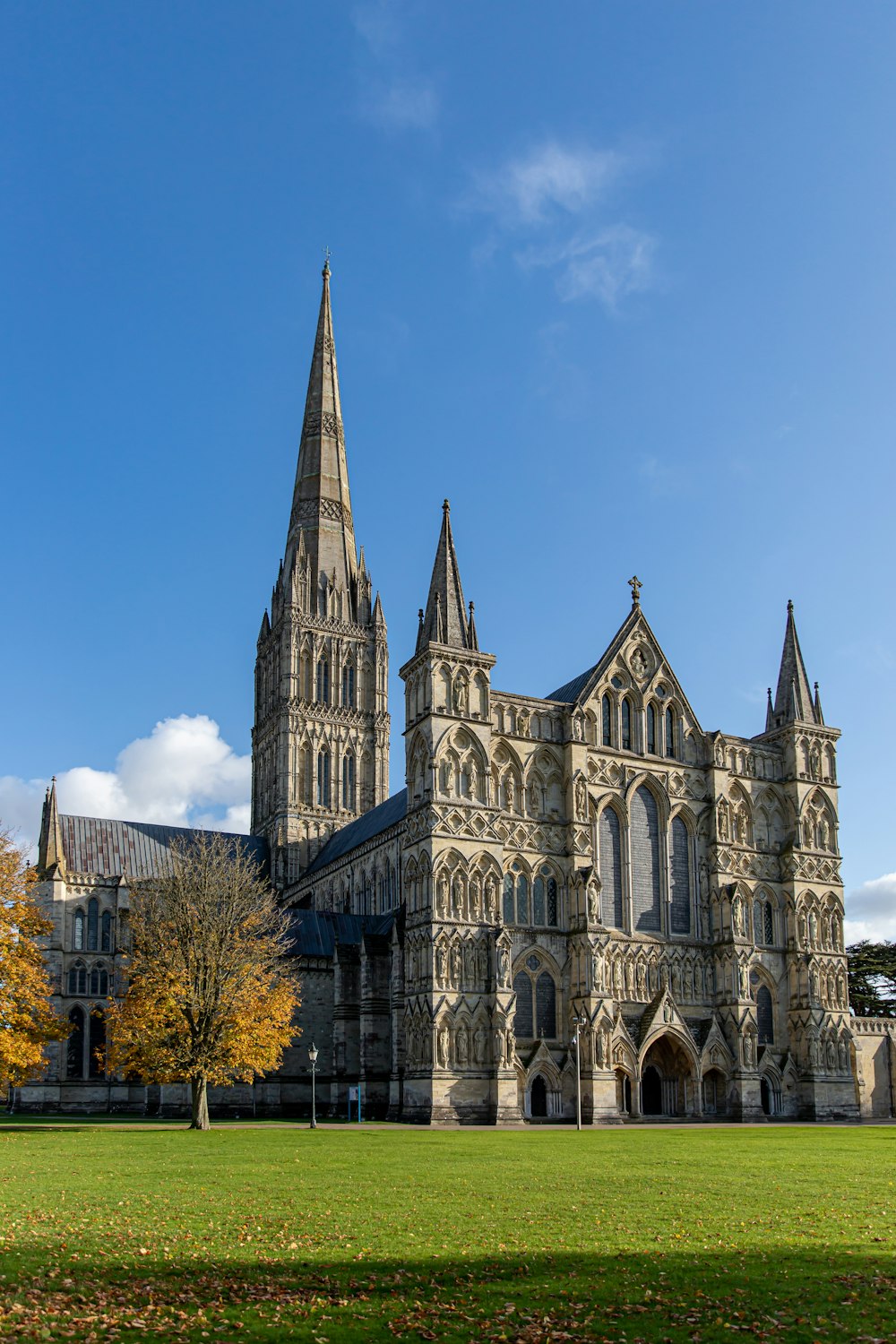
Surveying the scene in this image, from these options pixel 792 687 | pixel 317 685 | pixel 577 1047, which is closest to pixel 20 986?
pixel 577 1047

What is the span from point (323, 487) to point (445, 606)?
39.8 metres

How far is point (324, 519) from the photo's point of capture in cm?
9475

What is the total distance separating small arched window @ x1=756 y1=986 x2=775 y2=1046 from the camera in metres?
62.6

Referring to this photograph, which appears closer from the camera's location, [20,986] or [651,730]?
[20,986]

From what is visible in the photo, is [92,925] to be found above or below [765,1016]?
above

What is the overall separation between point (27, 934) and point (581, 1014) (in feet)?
79.7

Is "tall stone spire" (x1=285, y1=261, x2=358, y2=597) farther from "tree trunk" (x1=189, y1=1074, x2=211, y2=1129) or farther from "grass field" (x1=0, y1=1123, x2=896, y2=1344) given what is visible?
"grass field" (x1=0, y1=1123, x2=896, y2=1344)

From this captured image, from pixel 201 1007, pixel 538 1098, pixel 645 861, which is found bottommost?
pixel 538 1098

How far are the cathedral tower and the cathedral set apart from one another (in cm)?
1178

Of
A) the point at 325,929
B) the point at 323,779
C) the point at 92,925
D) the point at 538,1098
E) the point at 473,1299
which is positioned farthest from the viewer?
the point at 323,779

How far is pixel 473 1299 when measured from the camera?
12062 mm

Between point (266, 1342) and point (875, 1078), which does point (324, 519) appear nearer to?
point (875, 1078)

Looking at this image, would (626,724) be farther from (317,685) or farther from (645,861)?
(317,685)

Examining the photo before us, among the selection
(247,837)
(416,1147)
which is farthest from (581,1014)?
(247,837)
